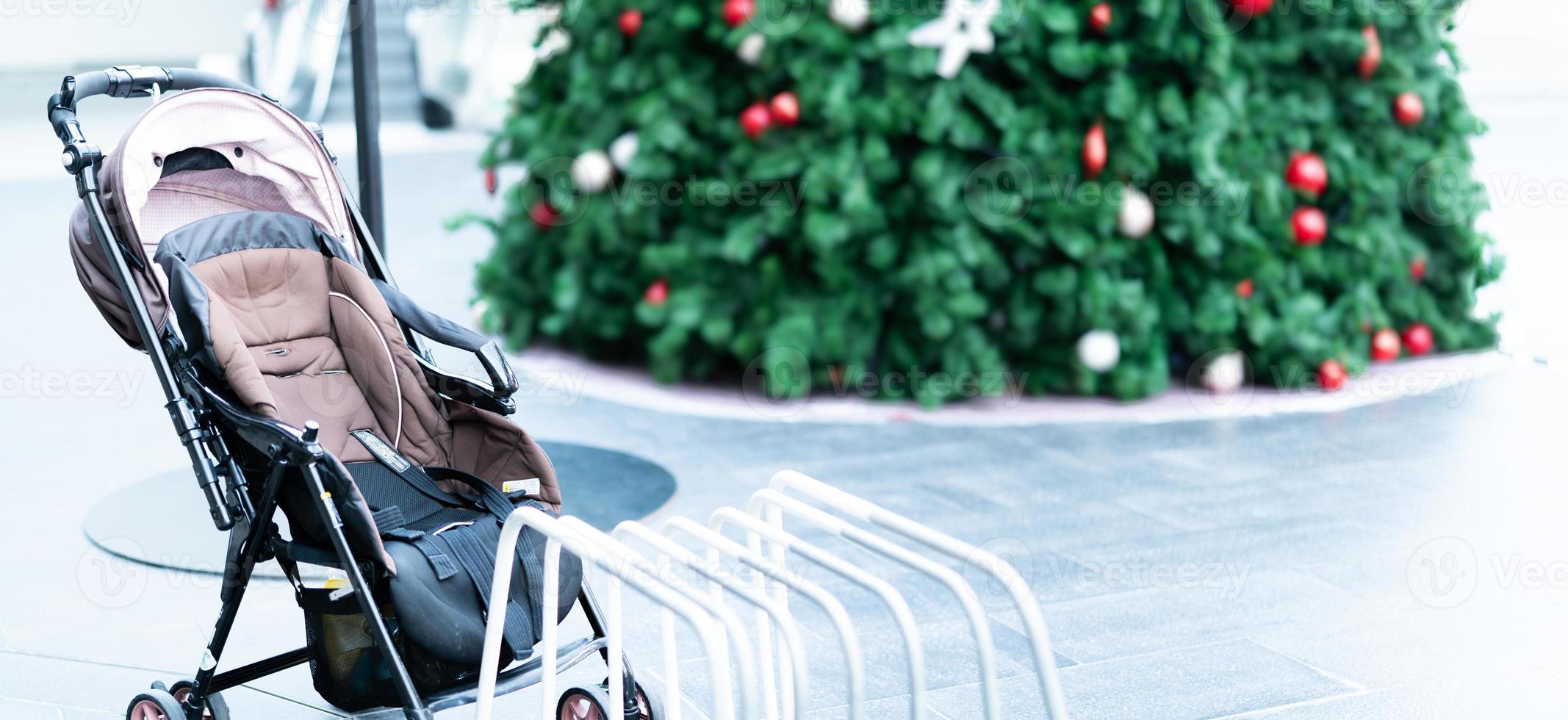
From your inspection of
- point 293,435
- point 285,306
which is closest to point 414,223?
point 285,306

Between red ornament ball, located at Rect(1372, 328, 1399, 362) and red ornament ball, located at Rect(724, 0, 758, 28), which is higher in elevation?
red ornament ball, located at Rect(724, 0, 758, 28)

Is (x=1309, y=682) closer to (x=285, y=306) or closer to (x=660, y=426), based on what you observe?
(x=285, y=306)

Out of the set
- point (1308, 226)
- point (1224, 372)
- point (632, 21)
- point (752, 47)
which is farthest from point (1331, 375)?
point (632, 21)

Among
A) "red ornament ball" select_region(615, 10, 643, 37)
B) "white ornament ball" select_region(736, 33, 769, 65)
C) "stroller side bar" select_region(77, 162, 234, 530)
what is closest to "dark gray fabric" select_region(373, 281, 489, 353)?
"stroller side bar" select_region(77, 162, 234, 530)

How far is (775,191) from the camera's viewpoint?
5.39 metres

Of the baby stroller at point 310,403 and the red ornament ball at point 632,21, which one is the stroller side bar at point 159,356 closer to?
the baby stroller at point 310,403

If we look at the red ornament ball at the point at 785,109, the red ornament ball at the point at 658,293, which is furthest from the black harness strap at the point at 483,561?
the red ornament ball at the point at 658,293

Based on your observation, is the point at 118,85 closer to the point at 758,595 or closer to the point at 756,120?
the point at 758,595

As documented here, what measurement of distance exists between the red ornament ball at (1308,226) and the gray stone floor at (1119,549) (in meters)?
0.66

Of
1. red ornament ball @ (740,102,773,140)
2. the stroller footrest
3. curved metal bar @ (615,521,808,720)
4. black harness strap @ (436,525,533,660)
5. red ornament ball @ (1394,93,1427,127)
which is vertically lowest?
the stroller footrest

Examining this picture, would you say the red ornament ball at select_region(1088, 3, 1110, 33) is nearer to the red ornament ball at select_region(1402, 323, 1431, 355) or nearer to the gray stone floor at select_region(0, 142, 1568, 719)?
the gray stone floor at select_region(0, 142, 1568, 719)

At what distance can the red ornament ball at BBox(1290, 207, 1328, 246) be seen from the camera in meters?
5.57

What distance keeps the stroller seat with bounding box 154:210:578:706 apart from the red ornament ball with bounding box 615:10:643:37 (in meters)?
2.71

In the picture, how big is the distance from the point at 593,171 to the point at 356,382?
2.69 metres
